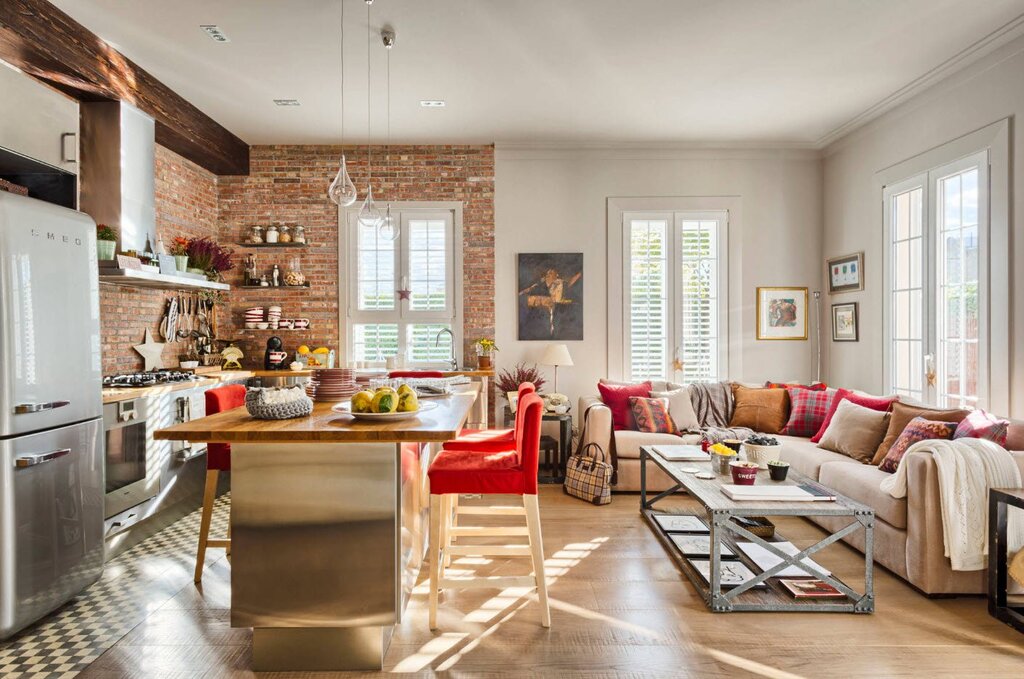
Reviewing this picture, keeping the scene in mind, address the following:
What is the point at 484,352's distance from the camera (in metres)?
5.65

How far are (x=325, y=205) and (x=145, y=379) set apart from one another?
8.28 ft

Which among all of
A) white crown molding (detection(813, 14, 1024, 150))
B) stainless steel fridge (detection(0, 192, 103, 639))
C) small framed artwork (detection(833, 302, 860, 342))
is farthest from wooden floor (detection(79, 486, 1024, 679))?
white crown molding (detection(813, 14, 1024, 150))

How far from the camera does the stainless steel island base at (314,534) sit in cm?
222

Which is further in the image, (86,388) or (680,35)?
(680,35)

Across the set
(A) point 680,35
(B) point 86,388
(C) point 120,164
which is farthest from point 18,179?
(A) point 680,35

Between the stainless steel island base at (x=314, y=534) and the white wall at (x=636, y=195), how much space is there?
366 cm

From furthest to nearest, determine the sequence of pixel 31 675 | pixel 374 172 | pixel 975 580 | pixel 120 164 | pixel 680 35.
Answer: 1. pixel 374 172
2. pixel 120 164
3. pixel 680 35
4. pixel 975 580
5. pixel 31 675

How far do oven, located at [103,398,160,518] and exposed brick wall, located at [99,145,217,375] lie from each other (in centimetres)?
88

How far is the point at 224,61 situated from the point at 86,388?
2.47 meters

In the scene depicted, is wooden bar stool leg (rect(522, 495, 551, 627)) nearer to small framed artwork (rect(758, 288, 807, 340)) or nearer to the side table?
the side table

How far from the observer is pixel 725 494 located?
2.93 m

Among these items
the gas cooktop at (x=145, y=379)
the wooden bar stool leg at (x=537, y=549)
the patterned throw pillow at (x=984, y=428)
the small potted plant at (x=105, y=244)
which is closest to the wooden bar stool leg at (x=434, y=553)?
the wooden bar stool leg at (x=537, y=549)

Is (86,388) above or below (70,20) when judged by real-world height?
below

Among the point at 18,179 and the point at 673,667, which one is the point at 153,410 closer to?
the point at 18,179
